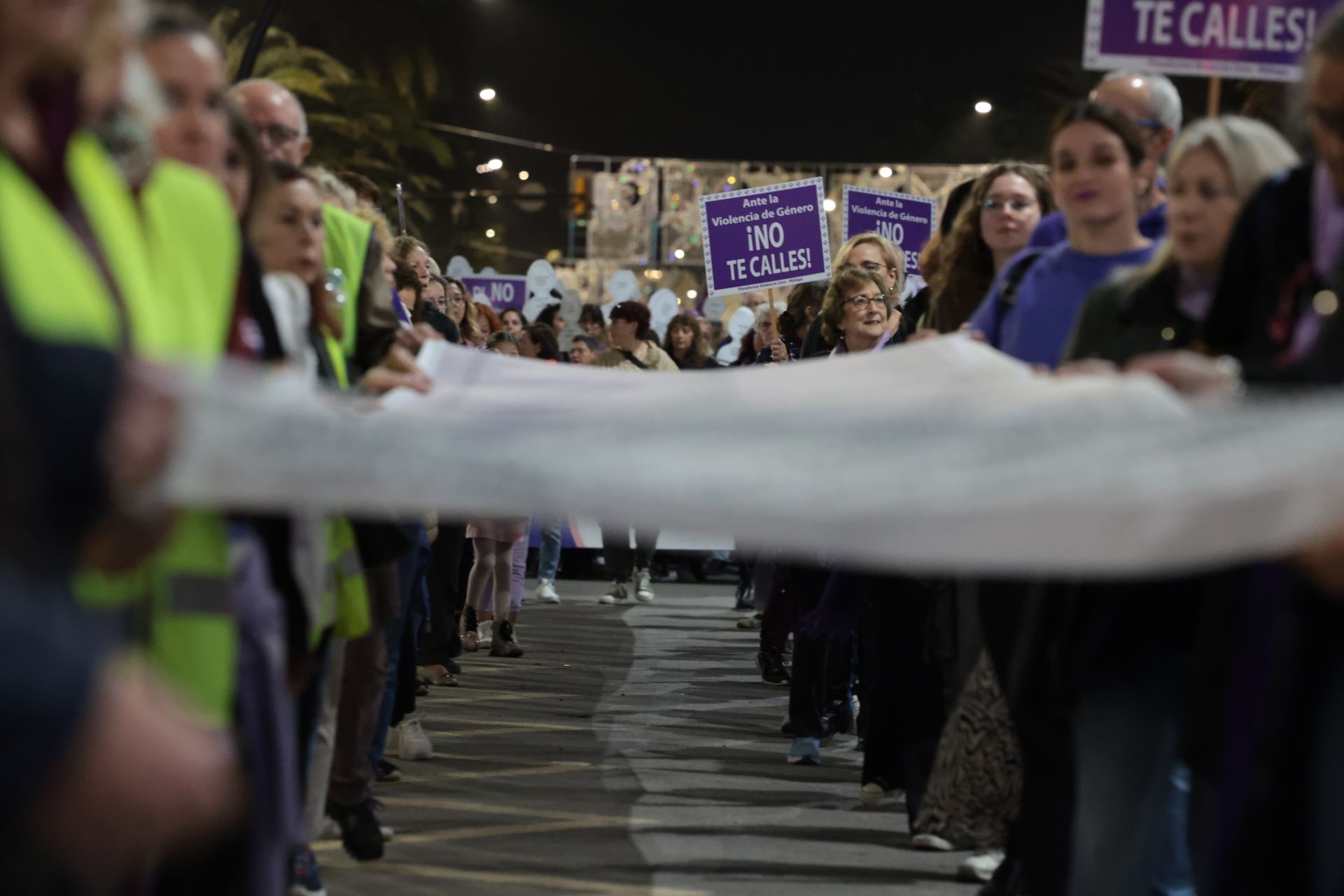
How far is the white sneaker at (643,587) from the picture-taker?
1579cm

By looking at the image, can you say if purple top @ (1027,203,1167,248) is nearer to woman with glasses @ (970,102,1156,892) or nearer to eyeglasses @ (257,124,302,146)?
woman with glasses @ (970,102,1156,892)

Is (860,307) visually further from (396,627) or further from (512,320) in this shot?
(512,320)

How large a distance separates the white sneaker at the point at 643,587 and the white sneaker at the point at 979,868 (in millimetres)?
10048

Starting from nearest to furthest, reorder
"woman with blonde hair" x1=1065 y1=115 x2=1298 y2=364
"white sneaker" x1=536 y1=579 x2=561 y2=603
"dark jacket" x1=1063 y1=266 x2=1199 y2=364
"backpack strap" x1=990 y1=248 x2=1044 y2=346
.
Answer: "woman with blonde hair" x1=1065 y1=115 x2=1298 y2=364 < "dark jacket" x1=1063 y1=266 x2=1199 y2=364 < "backpack strap" x1=990 y1=248 x2=1044 y2=346 < "white sneaker" x1=536 y1=579 x2=561 y2=603

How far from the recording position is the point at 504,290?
901 inches

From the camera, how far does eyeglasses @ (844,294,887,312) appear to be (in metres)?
7.65

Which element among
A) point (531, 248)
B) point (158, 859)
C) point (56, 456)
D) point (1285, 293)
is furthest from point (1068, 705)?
point (531, 248)

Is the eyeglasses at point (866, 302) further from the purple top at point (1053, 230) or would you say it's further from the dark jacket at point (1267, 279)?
the dark jacket at point (1267, 279)

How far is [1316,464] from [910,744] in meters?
4.23

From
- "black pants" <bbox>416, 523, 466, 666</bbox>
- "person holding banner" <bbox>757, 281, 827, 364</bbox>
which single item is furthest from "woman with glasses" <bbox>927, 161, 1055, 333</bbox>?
"black pants" <bbox>416, 523, 466, 666</bbox>

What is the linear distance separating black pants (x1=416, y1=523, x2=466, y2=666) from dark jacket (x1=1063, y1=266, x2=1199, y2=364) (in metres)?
5.74

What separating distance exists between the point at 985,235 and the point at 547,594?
32.9 feet

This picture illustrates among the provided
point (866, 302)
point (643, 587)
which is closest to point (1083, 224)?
point (866, 302)

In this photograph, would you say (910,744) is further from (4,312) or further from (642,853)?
(4,312)
